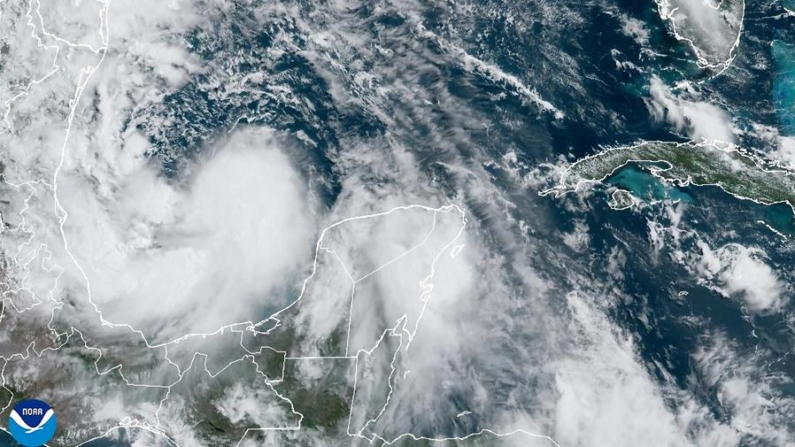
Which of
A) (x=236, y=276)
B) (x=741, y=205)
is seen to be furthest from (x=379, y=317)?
(x=741, y=205)

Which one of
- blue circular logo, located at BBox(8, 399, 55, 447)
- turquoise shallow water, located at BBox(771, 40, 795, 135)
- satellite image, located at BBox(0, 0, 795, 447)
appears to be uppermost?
turquoise shallow water, located at BBox(771, 40, 795, 135)

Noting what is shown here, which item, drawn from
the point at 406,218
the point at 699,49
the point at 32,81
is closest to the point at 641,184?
the point at 699,49

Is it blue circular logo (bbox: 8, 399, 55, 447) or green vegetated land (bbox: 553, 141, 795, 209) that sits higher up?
green vegetated land (bbox: 553, 141, 795, 209)

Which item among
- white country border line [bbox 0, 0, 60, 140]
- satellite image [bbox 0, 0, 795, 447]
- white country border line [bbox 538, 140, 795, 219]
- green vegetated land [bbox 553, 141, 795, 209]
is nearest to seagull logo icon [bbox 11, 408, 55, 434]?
satellite image [bbox 0, 0, 795, 447]

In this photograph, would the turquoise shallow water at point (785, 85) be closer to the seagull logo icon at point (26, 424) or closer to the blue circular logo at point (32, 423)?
the seagull logo icon at point (26, 424)

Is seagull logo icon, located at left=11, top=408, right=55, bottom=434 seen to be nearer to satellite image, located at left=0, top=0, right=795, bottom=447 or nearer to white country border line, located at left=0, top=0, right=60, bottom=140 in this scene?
satellite image, located at left=0, top=0, right=795, bottom=447

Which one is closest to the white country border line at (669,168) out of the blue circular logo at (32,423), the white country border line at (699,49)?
the white country border line at (699,49)

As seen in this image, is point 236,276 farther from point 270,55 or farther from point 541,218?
point 541,218
